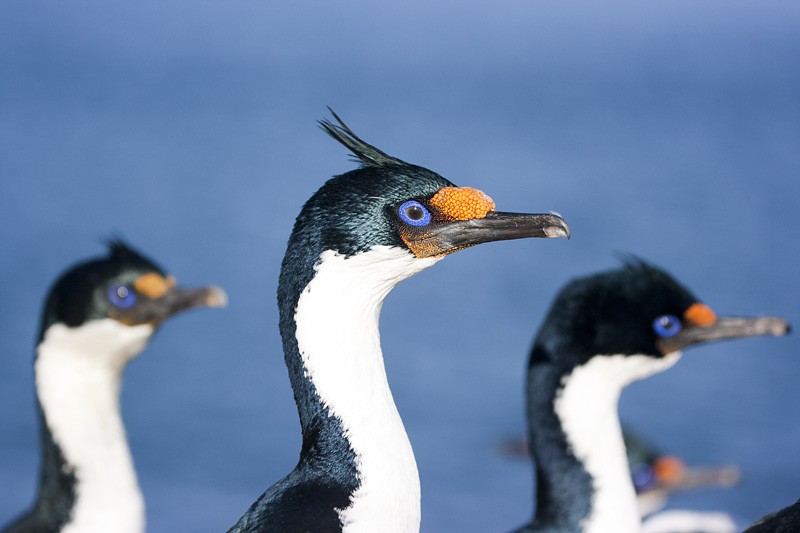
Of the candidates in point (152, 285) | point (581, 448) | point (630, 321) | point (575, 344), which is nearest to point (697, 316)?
point (630, 321)

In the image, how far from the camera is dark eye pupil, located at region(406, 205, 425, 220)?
343cm

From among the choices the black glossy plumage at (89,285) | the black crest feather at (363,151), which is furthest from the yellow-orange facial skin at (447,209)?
the black glossy plumage at (89,285)

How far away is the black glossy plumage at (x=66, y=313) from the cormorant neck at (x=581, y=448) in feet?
5.69

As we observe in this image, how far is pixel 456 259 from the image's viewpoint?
1443 cm

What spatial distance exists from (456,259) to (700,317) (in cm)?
951

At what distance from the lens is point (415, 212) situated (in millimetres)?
3436

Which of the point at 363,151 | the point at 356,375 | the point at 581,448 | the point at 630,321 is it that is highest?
the point at 363,151

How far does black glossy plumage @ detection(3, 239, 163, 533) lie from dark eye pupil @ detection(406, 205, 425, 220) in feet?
7.15

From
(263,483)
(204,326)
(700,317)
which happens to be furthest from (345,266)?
(204,326)

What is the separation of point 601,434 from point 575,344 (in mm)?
322

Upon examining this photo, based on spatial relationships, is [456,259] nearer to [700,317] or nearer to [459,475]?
[459,475]

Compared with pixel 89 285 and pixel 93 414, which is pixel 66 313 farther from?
pixel 93 414

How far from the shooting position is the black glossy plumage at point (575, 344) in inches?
179

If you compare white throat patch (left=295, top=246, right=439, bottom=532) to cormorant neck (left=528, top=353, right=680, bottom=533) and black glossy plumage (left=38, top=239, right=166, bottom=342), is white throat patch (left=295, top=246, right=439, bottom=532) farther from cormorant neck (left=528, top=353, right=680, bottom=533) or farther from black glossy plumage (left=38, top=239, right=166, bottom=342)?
black glossy plumage (left=38, top=239, right=166, bottom=342)
